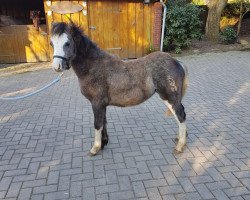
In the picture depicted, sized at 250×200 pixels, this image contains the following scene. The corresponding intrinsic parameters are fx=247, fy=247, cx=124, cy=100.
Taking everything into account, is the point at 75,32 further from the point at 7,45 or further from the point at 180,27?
the point at 180,27

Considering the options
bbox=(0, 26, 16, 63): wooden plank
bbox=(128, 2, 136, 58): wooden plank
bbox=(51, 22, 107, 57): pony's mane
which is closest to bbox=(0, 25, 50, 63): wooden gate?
bbox=(0, 26, 16, 63): wooden plank

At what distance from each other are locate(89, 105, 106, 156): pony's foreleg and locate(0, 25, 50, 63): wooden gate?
8104 millimetres

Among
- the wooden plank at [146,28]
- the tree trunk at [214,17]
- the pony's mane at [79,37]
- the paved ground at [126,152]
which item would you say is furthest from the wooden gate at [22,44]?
the tree trunk at [214,17]

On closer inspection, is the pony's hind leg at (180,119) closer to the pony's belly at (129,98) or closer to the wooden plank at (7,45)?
the pony's belly at (129,98)

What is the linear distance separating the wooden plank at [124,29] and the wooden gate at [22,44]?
336 centimetres

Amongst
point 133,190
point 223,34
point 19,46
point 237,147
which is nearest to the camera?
point 133,190

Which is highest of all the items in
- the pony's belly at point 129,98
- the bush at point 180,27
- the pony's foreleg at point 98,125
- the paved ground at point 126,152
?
the bush at point 180,27

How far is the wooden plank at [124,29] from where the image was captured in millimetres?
10852

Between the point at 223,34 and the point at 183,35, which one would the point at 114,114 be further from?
the point at 223,34

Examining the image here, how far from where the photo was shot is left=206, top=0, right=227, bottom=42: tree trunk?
43.5 ft

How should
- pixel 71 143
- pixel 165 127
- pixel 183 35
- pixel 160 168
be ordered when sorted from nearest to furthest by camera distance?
pixel 160 168 < pixel 71 143 < pixel 165 127 < pixel 183 35

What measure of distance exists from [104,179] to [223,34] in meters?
12.4

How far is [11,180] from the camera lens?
11.6 feet

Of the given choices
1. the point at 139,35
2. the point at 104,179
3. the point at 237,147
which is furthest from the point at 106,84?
the point at 139,35
